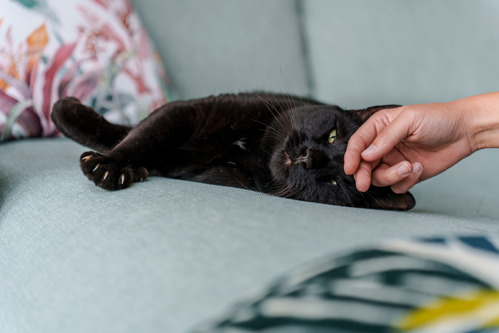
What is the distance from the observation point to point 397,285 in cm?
50

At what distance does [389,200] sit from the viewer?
1.09 metres

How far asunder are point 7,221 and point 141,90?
912 millimetres

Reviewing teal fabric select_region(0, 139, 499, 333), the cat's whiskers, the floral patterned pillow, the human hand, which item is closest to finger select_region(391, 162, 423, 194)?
the human hand

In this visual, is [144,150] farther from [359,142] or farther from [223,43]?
[223,43]

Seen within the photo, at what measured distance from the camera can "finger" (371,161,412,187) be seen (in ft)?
3.12

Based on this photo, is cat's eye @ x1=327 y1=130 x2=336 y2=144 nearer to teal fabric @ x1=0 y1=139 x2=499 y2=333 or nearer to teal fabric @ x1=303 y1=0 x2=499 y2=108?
teal fabric @ x1=0 y1=139 x2=499 y2=333

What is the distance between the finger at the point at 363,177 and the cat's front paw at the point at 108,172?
0.51 meters

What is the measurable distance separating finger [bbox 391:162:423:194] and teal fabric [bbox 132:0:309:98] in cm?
110

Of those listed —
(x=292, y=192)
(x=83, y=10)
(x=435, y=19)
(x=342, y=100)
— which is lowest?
(x=342, y=100)

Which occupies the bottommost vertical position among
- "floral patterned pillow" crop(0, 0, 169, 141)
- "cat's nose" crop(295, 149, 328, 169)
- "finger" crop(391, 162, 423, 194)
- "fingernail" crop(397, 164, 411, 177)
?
"finger" crop(391, 162, 423, 194)

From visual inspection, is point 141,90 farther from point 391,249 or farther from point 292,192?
point 391,249

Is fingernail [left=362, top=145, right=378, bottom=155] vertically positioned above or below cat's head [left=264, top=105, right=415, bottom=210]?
above

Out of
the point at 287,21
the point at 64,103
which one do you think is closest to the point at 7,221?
the point at 64,103

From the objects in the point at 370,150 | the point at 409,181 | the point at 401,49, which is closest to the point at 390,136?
the point at 370,150
